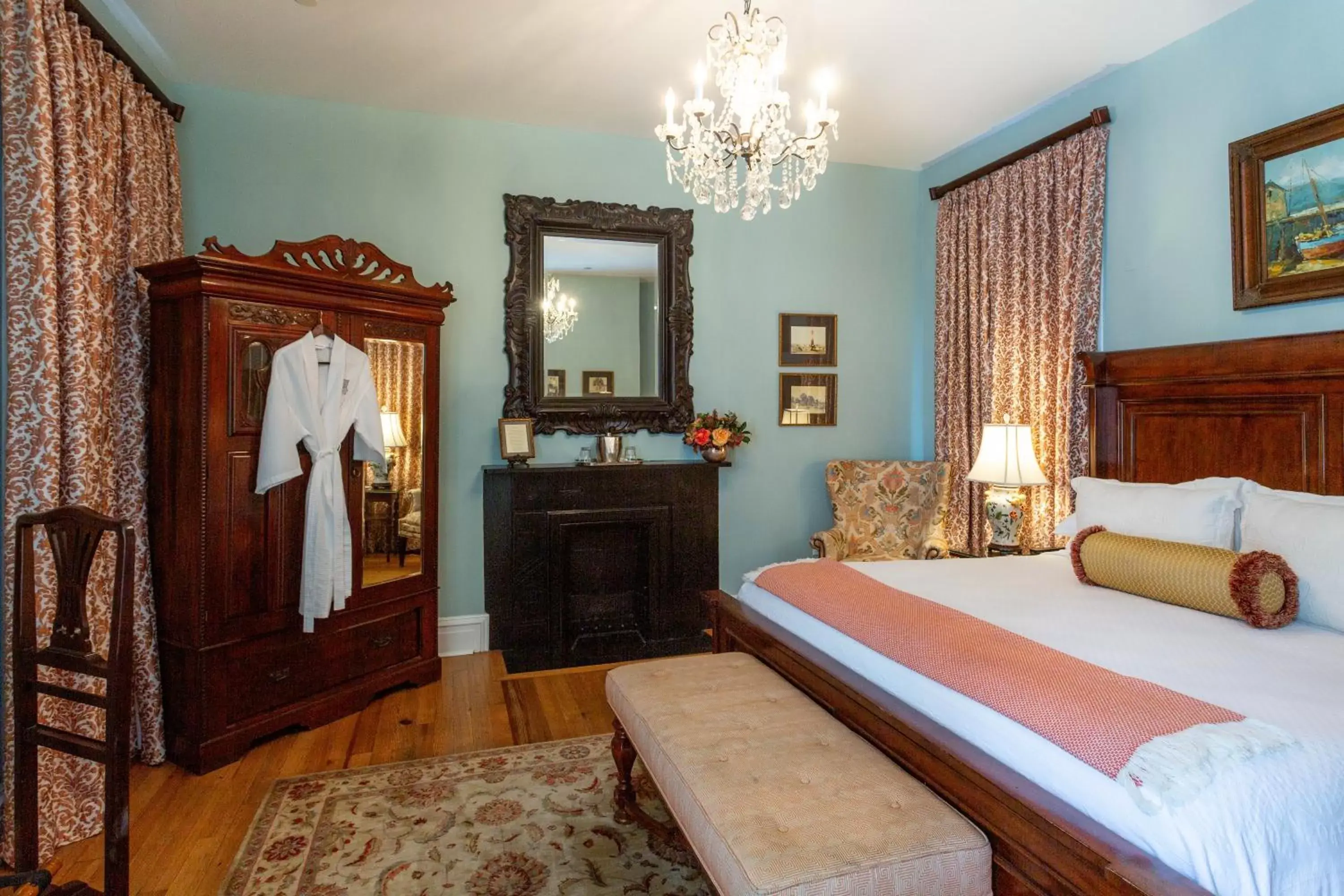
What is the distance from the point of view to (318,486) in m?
2.84

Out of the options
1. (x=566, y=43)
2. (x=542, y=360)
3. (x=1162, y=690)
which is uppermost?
(x=566, y=43)

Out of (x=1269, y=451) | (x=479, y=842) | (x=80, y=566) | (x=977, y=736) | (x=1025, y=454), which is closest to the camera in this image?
(x=80, y=566)

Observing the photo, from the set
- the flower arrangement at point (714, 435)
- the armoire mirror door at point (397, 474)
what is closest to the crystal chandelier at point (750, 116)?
the armoire mirror door at point (397, 474)

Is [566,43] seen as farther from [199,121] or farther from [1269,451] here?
[1269,451]

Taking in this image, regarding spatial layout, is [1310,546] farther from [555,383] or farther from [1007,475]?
[555,383]

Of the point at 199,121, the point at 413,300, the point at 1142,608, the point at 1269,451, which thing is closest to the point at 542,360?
the point at 413,300

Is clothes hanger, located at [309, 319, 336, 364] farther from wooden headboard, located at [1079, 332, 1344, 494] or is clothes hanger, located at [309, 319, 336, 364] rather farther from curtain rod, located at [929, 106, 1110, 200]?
curtain rod, located at [929, 106, 1110, 200]

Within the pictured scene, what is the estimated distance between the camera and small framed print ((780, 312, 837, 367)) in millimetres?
4430

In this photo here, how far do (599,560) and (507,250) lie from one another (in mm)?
1817

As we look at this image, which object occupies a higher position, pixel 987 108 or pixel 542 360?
pixel 987 108

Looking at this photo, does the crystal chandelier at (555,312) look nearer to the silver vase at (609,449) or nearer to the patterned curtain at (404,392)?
the silver vase at (609,449)

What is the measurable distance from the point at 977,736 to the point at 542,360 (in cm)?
302

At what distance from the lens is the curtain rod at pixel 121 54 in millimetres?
2377

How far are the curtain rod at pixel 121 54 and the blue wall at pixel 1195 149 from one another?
4.16 meters
